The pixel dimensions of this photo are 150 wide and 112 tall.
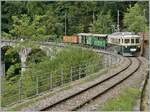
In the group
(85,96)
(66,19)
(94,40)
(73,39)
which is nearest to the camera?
(85,96)

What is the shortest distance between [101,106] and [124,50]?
1337 inches

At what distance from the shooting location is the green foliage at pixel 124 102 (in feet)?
56.6

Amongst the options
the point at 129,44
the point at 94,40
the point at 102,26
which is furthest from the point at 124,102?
the point at 102,26

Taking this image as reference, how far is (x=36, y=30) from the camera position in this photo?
64188mm

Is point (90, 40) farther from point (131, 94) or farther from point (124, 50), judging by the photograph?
point (131, 94)

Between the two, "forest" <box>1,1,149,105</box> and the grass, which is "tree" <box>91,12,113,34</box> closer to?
"forest" <box>1,1,149,105</box>

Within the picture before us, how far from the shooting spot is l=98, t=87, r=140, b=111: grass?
1730 centimetres

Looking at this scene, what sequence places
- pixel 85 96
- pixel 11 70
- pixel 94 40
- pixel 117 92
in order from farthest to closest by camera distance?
pixel 94 40
pixel 11 70
pixel 117 92
pixel 85 96

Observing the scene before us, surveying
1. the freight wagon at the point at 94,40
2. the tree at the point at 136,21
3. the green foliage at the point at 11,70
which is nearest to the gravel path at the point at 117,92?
the green foliage at the point at 11,70

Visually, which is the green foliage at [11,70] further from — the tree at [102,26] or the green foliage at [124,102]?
the tree at [102,26]

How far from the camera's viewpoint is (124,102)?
18547mm

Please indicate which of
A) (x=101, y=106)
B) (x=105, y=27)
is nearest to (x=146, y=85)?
(x=101, y=106)

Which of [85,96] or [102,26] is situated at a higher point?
[102,26]

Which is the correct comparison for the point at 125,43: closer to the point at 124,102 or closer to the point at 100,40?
the point at 100,40
